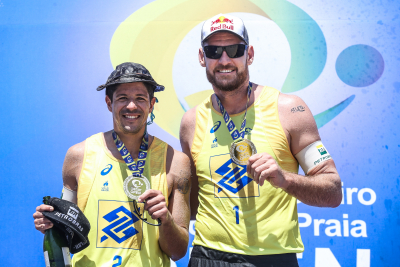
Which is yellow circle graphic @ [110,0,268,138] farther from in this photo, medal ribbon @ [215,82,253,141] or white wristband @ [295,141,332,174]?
white wristband @ [295,141,332,174]

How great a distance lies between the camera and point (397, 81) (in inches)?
129

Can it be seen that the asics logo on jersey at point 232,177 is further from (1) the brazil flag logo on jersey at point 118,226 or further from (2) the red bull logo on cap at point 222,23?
(2) the red bull logo on cap at point 222,23

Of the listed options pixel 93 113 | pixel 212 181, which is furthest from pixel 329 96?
pixel 93 113

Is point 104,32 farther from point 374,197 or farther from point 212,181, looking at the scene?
point 374,197

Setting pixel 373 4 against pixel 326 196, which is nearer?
→ pixel 326 196

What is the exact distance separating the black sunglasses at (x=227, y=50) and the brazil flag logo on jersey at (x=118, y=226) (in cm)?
106

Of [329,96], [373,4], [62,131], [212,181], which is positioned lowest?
[212,181]

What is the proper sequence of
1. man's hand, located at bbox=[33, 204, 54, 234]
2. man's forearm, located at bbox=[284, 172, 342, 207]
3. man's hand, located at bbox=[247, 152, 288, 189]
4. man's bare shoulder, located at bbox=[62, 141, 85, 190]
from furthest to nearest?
man's bare shoulder, located at bbox=[62, 141, 85, 190] → man's forearm, located at bbox=[284, 172, 342, 207] → man's hand, located at bbox=[33, 204, 54, 234] → man's hand, located at bbox=[247, 152, 288, 189]

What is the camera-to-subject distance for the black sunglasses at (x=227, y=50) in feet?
7.10

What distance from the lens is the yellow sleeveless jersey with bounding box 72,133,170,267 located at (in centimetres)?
192

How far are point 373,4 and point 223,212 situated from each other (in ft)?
8.95

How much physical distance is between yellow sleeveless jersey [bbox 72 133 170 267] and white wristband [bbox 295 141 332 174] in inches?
34.0

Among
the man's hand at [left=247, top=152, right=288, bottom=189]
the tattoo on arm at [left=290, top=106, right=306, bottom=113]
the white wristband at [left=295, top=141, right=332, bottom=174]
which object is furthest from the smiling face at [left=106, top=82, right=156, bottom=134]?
the white wristband at [left=295, top=141, right=332, bottom=174]

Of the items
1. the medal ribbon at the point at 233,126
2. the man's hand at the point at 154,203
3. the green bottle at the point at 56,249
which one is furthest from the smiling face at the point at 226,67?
the green bottle at the point at 56,249
